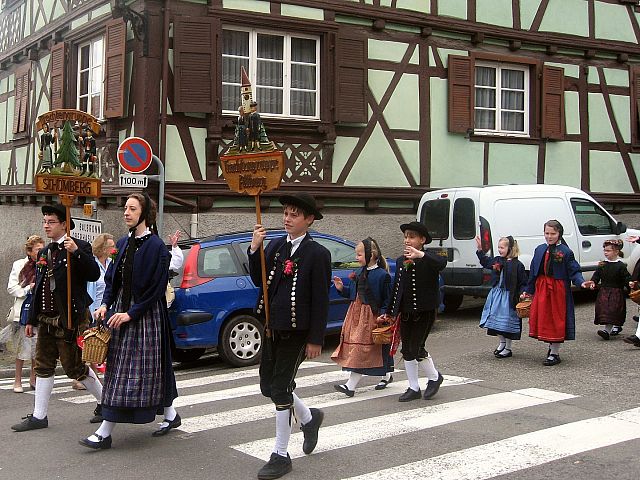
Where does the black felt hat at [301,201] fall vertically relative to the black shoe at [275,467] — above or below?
above

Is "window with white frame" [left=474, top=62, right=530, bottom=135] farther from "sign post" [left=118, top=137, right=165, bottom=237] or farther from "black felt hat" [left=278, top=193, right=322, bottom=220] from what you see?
"black felt hat" [left=278, top=193, right=322, bottom=220]

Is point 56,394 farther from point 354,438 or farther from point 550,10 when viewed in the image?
point 550,10

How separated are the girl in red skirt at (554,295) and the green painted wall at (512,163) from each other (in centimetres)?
801

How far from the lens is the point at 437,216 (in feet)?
46.5

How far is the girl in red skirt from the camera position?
31.4 ft

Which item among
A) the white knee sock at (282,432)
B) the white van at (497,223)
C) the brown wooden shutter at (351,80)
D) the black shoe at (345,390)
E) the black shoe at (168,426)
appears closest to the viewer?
the white knee sock at (282,432)

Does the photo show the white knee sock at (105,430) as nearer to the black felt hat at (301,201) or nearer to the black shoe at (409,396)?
the black felt hat at (301,201)

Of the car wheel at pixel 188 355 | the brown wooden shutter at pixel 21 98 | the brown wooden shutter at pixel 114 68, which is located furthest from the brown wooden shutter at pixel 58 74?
the car wheel at pixel 188 355

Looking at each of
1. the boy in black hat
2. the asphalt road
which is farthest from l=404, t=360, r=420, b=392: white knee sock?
the asphalt road

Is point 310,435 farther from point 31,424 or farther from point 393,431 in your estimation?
point 31,424

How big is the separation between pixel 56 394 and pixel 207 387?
1540mm

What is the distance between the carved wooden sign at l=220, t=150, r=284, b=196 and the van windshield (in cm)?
812

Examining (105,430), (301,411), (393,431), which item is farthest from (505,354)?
(105,430)

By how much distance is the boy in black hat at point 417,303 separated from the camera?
7898 mm
